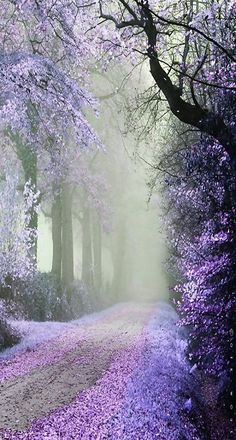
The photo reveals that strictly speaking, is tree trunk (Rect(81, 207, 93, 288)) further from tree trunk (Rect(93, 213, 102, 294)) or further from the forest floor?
the forest floor

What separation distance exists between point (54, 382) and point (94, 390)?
968 millimetres

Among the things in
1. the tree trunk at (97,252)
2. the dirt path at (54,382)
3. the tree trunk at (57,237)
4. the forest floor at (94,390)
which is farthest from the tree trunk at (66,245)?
the dirt path at (54,382)

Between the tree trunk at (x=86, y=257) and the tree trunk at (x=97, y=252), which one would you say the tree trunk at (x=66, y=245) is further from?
the tree trunk at (x=97, y=252)

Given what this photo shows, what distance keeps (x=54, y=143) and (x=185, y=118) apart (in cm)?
751

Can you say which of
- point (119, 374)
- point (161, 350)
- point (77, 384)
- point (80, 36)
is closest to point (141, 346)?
point (161, 350)

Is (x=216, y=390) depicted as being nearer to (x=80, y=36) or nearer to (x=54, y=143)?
(x=54, y=143)

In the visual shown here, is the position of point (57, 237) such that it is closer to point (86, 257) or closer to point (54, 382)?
point (86, 257)

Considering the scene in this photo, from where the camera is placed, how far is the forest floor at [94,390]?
6781mm

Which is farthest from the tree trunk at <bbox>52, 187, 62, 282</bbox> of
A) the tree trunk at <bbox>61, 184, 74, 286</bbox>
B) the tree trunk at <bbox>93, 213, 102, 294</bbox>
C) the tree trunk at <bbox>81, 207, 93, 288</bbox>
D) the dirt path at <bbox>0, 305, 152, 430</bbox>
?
the tree trunk at <bbox>93, 213, 102, 294</bbox>

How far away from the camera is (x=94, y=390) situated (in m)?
8.56

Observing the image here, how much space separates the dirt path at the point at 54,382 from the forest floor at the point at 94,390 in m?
0.01

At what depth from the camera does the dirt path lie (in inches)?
288

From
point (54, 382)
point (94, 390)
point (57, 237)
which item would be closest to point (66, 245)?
point (57, 237)

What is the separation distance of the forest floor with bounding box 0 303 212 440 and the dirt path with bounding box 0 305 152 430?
0.5 inches
